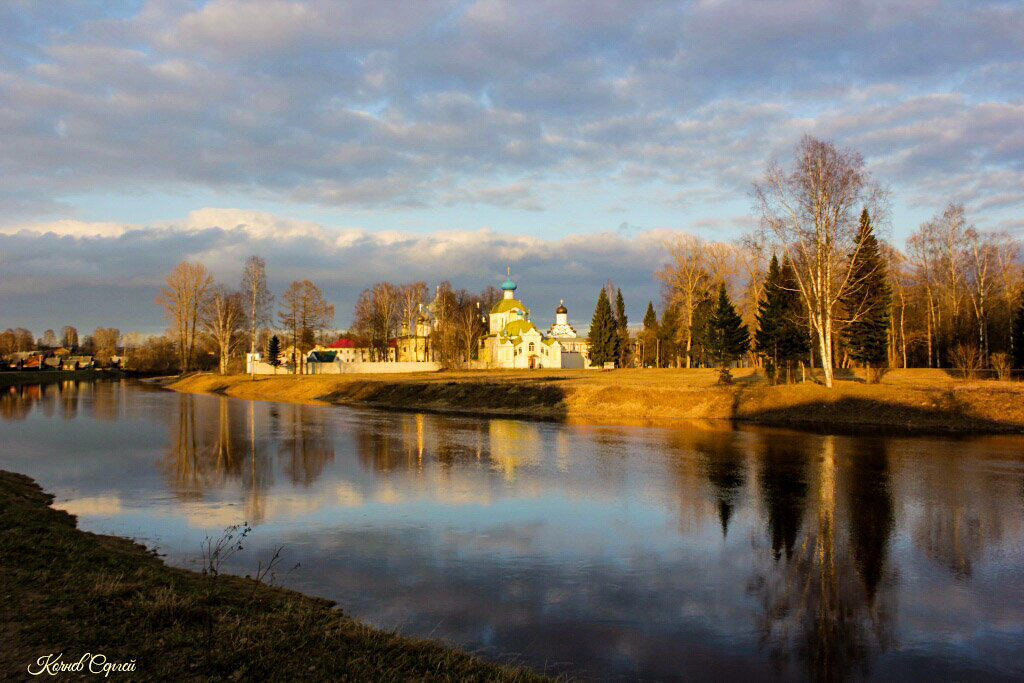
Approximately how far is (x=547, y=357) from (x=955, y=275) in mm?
40494

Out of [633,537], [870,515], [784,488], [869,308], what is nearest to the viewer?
[633,537]

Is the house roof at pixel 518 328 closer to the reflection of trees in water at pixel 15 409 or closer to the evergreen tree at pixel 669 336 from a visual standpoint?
the evergreen tree at pixel 669 336

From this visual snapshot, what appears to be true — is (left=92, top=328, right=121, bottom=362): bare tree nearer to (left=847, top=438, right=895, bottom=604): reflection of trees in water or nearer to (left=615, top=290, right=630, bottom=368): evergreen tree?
(left=615, top=290, right=630, bottom=368): evergreen tree

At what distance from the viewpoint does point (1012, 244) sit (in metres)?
56.6

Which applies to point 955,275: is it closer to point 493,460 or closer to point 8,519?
point 493,460

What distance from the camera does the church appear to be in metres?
76.2

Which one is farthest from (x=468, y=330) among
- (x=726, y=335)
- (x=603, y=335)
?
(x=726, y=335)

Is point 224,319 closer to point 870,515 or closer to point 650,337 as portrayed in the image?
point 650,337

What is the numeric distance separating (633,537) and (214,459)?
47.0ft

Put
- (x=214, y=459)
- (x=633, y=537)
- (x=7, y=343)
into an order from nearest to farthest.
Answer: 1. (x=633, y=537)
2. (x=214, y=459)
3. (x=7, y=343)

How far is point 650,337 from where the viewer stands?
3103 inches

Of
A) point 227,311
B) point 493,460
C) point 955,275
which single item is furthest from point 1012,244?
point 227,311

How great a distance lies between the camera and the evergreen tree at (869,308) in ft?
112

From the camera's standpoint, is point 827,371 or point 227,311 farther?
point 227,311
